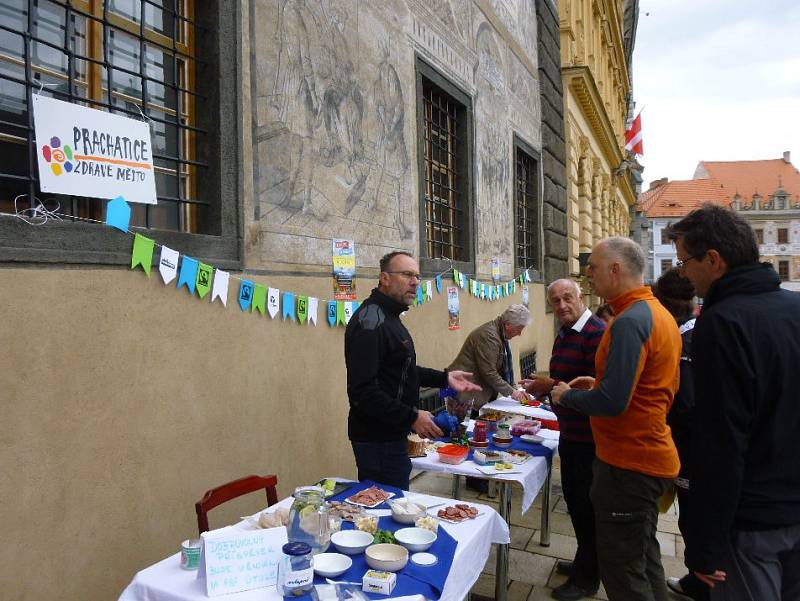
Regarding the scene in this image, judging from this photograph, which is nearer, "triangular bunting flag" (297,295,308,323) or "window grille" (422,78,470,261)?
"triangular bunting flag" (297,295,308,323)

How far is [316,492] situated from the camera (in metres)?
2.48

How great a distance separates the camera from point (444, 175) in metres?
7.68

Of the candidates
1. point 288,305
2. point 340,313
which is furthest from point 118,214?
point 340,313

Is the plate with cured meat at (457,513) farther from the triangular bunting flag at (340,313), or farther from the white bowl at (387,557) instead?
the triangular bunting flag at (340,313)

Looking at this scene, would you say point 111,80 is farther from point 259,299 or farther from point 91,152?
point 259,299

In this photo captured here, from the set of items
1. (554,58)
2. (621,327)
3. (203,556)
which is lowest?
(203,556)

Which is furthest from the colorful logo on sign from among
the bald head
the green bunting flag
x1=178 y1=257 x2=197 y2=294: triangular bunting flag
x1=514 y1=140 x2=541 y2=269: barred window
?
x1=514 y1=140 x2=541 y2=269: barred window

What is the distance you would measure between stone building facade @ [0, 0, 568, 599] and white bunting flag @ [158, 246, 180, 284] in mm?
50

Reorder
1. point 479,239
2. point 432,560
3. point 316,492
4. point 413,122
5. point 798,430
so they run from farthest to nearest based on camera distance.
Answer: point 479,239 < point 413,122 < point 316,492 < point 432,560 < point 798,430

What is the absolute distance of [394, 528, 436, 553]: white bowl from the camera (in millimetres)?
2428

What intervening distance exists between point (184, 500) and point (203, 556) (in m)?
1.43

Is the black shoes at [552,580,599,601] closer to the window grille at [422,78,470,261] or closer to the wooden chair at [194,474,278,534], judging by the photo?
the wooden chair at [194,474,278,534]

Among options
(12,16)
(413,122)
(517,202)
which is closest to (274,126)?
(12,16)

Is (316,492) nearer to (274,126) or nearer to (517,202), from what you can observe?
(274,126)
